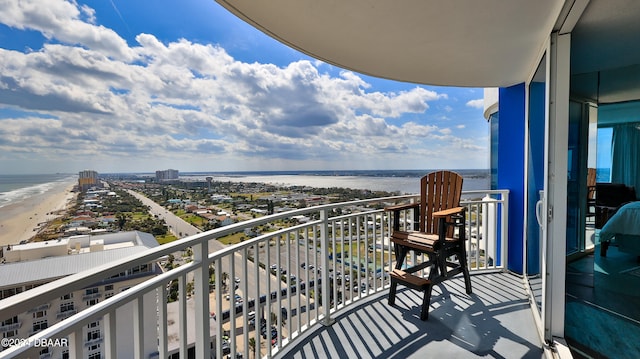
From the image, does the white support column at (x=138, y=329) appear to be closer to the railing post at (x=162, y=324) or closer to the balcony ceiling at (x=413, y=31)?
the railing post at (x=162, y=324)

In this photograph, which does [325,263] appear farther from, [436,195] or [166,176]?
[166,176]

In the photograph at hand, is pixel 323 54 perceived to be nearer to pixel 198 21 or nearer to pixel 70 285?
Result: pixel 70 285

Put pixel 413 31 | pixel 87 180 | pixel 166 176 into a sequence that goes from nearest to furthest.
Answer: pixel 413 31, pixel 87 180, pixel 166 176

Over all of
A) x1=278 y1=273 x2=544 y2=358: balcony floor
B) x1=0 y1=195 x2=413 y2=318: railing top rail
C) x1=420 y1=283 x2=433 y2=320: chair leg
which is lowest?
x1=278 y1=273 x2=544 y2=358: balcony floor

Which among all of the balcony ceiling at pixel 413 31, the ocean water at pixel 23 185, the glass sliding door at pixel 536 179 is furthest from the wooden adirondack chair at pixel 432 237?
the ocean water at pixel 23 185

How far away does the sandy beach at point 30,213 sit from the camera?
84.7 inches

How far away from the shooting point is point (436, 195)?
10.4ft

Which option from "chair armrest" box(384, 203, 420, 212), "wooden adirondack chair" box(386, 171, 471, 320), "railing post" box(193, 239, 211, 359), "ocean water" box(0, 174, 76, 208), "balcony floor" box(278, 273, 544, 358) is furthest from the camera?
"chair armrest" box(384, 203, 420, 212)

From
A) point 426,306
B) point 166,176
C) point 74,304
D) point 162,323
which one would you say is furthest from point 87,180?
point 426,306

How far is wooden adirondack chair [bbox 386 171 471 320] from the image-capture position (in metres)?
2.63

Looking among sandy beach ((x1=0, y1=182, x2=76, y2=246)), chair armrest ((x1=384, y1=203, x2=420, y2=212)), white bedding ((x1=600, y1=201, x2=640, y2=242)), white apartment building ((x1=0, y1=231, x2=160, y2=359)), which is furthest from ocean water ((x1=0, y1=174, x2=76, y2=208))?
white bedding ((x1=600, y1=201, x2=640, y2=242))

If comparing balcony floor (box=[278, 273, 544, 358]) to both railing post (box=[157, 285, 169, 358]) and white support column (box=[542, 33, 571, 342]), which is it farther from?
railing post (box=[157, 285, 169, 358])

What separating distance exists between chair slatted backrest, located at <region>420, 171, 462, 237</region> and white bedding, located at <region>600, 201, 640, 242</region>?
1215mm

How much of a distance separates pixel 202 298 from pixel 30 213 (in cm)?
225
